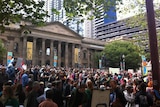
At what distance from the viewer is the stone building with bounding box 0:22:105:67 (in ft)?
187

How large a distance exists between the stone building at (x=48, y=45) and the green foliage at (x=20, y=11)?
1785 inches

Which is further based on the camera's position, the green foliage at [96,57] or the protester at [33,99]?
the green foliage at [96,57]

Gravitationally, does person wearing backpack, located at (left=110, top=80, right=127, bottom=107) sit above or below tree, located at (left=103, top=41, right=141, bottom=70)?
below

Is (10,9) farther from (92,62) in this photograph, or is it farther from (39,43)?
(92,62)

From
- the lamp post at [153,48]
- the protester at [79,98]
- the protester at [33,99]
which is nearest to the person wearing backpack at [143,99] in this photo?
the lamp post at [153,48]

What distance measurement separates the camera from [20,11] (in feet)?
25.8

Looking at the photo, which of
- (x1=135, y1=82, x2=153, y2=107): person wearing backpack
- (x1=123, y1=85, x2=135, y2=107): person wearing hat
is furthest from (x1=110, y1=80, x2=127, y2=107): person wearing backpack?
(x1=123, y1=85, x2=135, y2=107): person wearing hat

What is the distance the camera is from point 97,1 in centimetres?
861

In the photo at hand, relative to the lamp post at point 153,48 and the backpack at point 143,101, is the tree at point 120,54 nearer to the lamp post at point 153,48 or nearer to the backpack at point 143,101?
the lamp post at point 153,48

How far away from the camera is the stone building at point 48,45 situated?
187 ft

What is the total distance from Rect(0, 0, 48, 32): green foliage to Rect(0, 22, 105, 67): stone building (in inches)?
1785

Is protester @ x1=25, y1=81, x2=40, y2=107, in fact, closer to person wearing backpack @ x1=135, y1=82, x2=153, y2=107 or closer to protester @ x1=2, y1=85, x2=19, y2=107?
protester @ x1=2, y1=85, x2=19, y2=107

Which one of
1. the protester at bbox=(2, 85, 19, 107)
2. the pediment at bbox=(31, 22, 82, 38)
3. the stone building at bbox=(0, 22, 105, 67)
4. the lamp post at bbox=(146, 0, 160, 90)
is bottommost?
the protester at bbox=(2, 85, 19, 107)

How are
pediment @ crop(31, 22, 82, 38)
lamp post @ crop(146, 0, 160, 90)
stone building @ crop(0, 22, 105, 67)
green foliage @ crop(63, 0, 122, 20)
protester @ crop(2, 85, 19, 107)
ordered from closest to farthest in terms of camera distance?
1. protester @ crop(2, 85, 19, 107)
2. lamp post @ crop(146, 0, 160, 90)
3. green foliage @ crop(63, 0, 122, 20)
4. stone building @ crop(0, 22, 105, 67)
5. pediment @ crop(31, 22, 82, 38)
